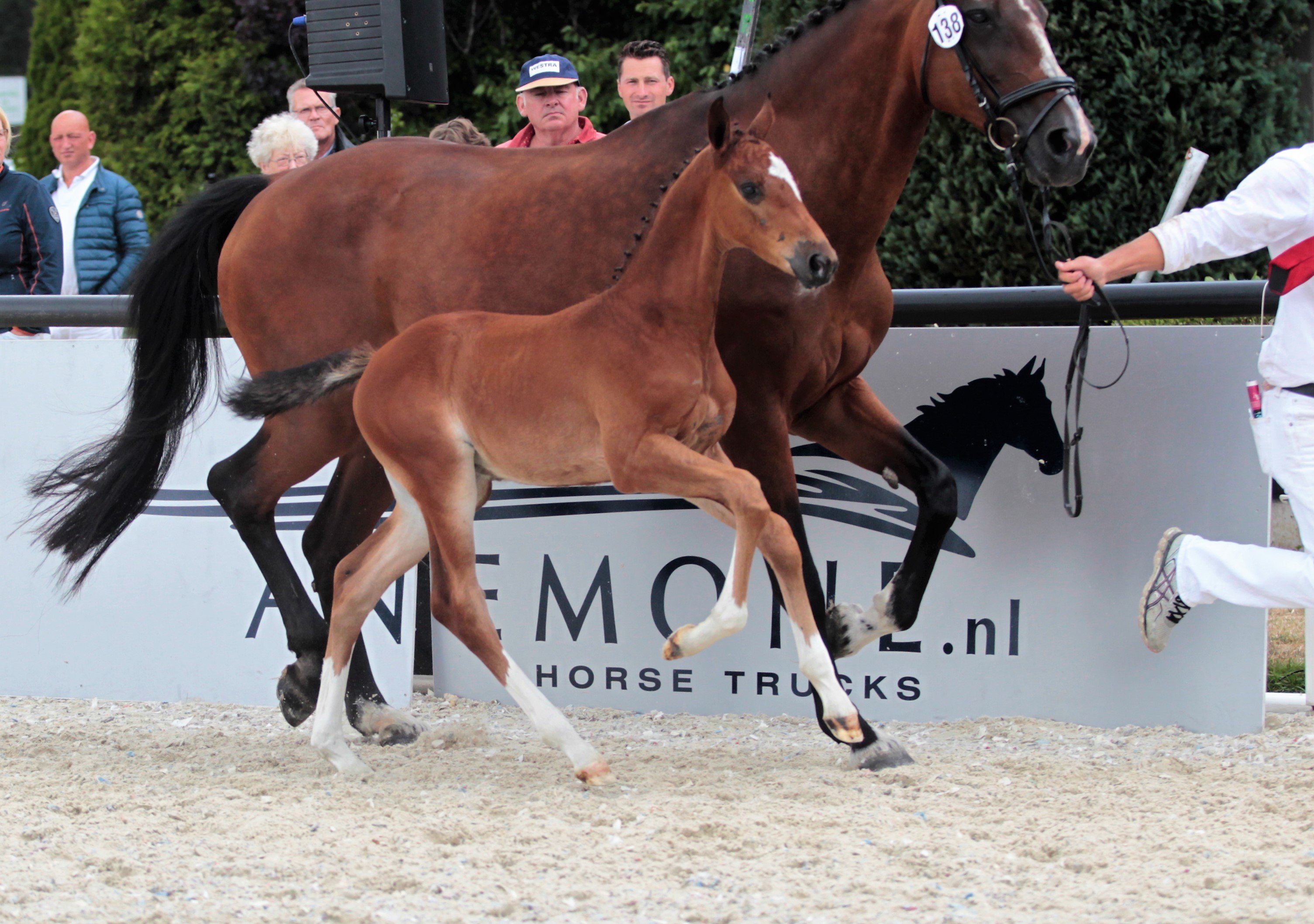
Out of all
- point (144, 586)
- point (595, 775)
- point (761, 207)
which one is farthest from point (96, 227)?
point (761, 207)

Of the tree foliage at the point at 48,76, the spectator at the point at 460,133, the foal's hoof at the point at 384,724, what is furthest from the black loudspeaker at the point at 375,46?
the tree foliage at the point at 48,76

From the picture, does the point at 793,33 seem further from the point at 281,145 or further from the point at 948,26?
the point at 281,145

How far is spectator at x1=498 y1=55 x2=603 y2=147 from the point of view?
5.46 metres

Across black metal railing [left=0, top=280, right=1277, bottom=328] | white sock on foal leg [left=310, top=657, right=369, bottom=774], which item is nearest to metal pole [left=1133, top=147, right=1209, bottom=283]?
black metal railing [left=0, top=280, right=1277, bottom=328]

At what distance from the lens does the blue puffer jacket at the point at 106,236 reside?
689 centimetres

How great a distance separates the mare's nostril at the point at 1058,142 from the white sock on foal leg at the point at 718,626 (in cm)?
125

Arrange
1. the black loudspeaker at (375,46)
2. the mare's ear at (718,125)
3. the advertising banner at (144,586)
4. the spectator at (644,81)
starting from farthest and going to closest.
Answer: the spectator at (644,81), the black loudspeaker at (375,46), the advertising banner at (144,586), the mare's ear at (718,125)

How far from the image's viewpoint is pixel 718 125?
10.6 feet

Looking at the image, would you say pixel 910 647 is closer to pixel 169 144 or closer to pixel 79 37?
pixel 169 144

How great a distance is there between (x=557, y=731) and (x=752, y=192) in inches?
55.2

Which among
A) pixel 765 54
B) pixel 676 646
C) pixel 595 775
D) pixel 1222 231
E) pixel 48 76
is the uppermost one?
pixel 48 76

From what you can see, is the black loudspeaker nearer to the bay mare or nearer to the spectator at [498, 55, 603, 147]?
the spectator at [498, 55, 603, 147]

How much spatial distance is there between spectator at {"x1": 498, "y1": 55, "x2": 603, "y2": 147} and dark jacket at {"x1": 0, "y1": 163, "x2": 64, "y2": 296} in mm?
2452

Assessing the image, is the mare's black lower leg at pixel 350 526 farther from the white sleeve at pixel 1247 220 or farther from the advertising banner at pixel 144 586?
the white sleeve at pixel 1247 220
